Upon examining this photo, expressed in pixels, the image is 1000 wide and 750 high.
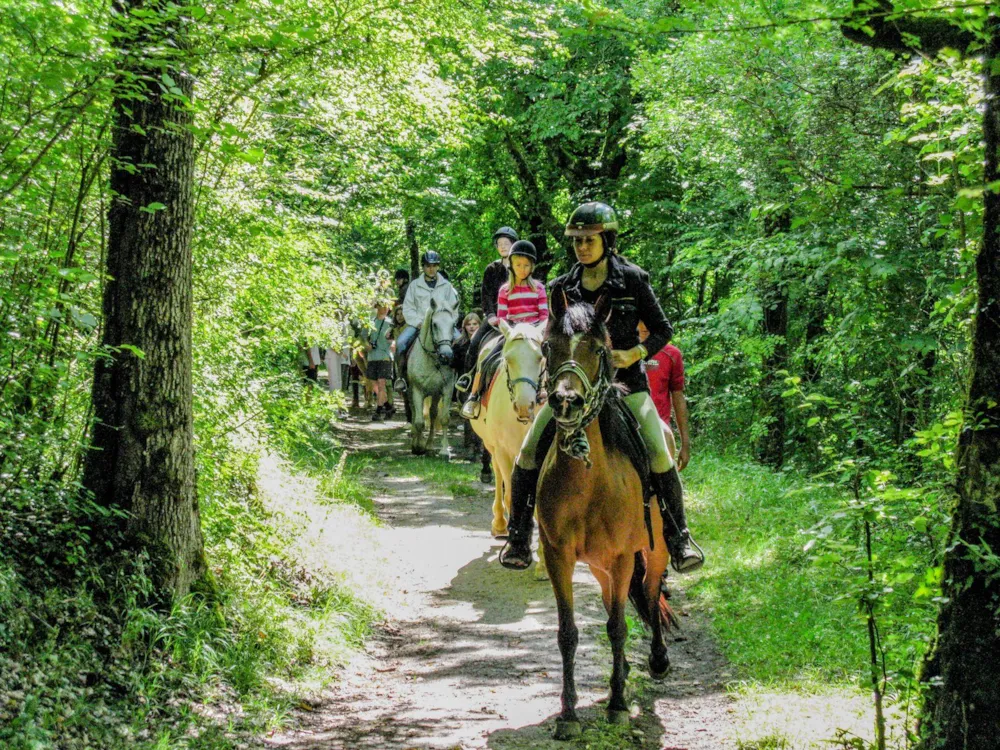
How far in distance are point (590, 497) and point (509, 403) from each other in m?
3.87

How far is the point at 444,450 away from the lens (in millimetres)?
17562

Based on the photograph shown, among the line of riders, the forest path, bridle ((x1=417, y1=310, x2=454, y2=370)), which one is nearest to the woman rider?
the line of riders

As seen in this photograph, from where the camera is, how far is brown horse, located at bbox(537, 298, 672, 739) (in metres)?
5.60

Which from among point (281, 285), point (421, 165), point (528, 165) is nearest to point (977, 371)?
point (281, 285)

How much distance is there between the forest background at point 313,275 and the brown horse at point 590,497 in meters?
1.11

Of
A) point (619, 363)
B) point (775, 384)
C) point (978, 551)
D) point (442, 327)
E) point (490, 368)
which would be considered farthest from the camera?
point (442, 327)

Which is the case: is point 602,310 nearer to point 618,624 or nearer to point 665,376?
point 618,624

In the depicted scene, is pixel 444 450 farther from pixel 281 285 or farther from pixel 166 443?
pixel 166 443

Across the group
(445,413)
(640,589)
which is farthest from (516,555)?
(445,413)

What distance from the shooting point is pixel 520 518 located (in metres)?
6.47

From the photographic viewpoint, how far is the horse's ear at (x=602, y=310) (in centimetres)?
580

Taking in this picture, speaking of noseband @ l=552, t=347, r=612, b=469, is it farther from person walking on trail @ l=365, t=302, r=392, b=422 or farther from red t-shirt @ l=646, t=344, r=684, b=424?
person walking on trail @ l=365, t=302, r=392, b=422

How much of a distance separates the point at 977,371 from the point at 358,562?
260 inches

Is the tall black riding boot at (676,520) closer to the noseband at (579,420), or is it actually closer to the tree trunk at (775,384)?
the noseband at (579,420)
